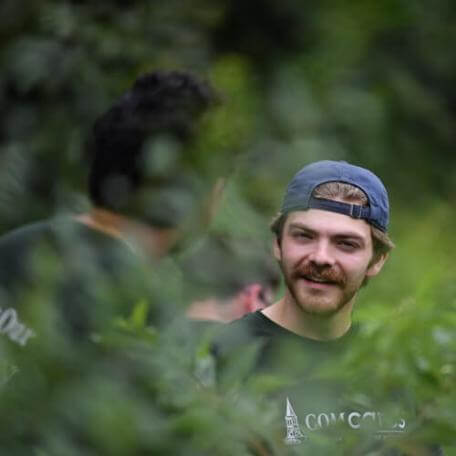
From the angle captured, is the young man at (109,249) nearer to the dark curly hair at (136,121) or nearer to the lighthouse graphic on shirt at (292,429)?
the dark curly hair at (136,121)

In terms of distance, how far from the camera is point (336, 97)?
538 centimetres

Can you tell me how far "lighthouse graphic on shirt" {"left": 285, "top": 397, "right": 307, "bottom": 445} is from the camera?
1.24 m

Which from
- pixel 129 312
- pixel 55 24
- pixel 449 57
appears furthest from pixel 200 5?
pixel 129 312

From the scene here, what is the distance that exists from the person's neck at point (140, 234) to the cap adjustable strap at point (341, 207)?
1.17 feet

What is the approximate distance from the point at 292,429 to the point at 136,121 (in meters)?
2.13

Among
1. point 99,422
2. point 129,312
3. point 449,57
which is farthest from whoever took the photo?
point 449,57

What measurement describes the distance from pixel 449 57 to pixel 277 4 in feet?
2.56

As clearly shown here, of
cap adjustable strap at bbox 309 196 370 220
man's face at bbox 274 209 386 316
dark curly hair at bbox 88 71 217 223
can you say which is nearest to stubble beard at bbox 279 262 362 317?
man's face at bbox 274 209 386 316

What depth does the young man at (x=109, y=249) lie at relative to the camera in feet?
4.06

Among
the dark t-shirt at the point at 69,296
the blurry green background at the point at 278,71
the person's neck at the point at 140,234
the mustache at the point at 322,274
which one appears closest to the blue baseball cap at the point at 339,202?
the mustache at the point at 322,274

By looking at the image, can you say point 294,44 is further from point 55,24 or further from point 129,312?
point 129,312

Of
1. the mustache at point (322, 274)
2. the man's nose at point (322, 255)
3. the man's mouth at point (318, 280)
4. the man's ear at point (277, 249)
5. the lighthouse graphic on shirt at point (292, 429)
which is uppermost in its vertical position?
the lighthouse graphic on shirt at point (292, 429)

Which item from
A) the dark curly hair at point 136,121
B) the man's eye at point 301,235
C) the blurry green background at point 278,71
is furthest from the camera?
the blurry green background at point 278,71

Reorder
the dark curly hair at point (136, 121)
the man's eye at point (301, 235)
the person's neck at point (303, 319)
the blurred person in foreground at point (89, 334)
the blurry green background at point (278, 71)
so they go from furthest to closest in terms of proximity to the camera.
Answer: the blurry green background at point (278, 71), the dark curly hair at point (136, 121), the man's eye at point (301, 235), the person's neck at point (303, 319), the blurred person in foreground at point (89, 334)
